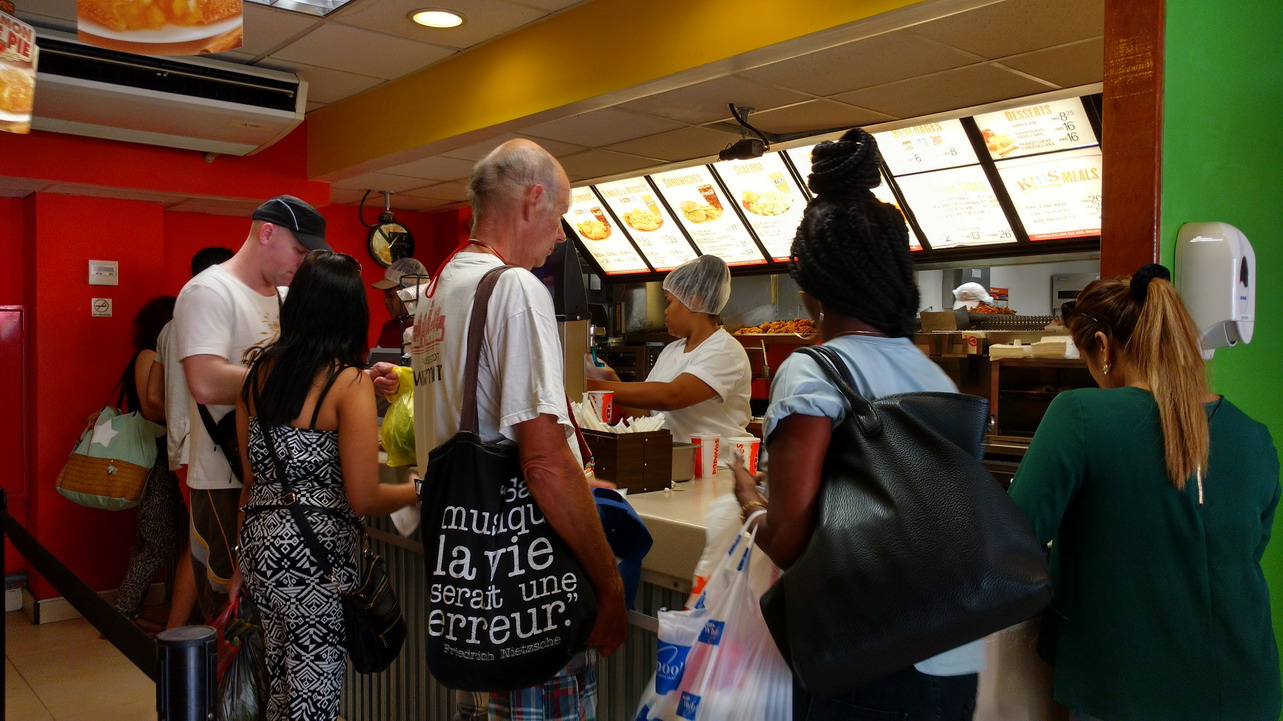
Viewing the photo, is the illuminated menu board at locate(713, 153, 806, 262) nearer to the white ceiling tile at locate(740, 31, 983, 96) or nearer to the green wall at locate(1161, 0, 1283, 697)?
the white ceiling tile at locate(740, 31, 983, 96)

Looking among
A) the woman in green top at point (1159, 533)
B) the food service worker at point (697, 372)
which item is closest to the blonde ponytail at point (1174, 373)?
the woman in green top at point (1159, 533)

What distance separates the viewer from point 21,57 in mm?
2559

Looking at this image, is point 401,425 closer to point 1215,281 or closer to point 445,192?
point 1215,281

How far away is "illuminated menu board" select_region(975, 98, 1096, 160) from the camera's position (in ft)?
15.3

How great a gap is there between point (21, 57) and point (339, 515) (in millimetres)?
1604

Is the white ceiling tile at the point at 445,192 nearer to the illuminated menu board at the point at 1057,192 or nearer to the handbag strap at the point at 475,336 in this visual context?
the illuminated menu board at the point at 1057,192

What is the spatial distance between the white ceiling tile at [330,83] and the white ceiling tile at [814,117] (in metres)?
2.19

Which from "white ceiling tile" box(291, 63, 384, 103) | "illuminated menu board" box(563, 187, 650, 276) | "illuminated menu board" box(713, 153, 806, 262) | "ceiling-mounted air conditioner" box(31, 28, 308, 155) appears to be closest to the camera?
"ceiling-mounted air conditioner" box(31, 28, 308, 155)

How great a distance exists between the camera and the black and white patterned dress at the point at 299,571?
2.12 m

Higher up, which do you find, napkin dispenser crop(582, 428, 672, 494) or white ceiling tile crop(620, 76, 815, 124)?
white ceiling tile crop(620, 76, 815, 124)

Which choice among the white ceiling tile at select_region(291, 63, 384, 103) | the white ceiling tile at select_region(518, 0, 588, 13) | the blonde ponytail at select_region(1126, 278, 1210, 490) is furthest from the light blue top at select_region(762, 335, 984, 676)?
the white ceiling tile at select_region(291, 63, 384, 103)

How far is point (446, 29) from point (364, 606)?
2973 millimetres

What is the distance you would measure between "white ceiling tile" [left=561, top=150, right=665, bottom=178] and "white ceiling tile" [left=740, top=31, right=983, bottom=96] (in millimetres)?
1764

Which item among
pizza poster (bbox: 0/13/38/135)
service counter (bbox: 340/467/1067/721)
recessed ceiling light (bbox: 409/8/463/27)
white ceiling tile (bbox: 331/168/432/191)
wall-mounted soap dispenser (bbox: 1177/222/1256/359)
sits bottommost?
service counter (bbox: 340/467/1067/721)
